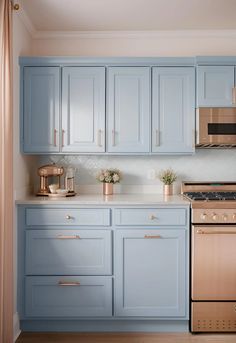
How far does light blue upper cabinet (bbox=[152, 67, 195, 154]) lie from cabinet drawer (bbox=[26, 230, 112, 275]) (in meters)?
1.00

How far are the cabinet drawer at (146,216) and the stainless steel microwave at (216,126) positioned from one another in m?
0.72

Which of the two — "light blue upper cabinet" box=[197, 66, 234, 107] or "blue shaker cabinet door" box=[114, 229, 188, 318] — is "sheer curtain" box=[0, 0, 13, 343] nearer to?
"blue shaker cabinet door" box=[114, 229, 188, 318]

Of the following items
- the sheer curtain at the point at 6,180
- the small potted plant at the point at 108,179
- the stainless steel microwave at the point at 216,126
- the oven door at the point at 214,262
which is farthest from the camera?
the small potted plant at the point at 108,179

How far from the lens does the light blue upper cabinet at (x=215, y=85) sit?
3295mm

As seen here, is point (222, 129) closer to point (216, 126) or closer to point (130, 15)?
point (216, 126)

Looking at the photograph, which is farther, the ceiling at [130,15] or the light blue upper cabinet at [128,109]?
the light blue upper cabinet at [128,109]

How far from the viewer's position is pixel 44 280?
9.96 feet

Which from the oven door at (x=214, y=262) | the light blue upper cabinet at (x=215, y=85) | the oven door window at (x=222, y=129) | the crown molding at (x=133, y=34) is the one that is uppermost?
the crown molding at (x=133, y=34)

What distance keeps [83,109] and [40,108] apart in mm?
378

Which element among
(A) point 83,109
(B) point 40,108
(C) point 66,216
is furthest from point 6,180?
(A) point 83,109

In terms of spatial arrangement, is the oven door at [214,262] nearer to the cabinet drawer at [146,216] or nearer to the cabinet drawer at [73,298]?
the cabinet drawer at [146,216]

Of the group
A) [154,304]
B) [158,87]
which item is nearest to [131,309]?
[154,304]

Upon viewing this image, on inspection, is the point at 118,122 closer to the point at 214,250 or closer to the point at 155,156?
the point at 155,156

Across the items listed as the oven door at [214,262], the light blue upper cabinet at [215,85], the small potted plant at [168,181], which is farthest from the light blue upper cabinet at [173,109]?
the oven door at [214,262]
